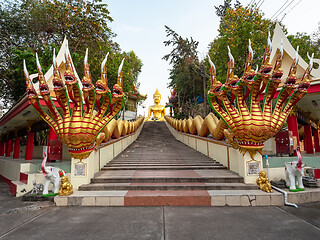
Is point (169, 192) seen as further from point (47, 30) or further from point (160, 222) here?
point (47, 30)

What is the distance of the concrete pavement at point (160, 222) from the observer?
3.20 meters

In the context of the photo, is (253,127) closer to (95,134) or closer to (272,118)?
(272,118)

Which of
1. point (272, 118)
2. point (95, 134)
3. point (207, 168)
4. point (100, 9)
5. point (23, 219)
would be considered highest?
point (100, 9)

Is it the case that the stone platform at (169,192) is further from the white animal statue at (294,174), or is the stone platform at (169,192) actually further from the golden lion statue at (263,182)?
the white animal statue at (294,174)

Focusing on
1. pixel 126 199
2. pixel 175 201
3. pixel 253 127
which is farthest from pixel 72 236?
pixel 253 127

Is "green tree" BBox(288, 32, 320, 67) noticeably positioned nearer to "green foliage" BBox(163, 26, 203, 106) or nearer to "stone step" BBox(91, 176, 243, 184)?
"green foliage" BBox(163, 26, 203, 106)

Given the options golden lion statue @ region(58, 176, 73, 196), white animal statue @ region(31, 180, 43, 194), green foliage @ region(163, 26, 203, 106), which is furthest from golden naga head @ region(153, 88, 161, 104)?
golden lion statue @ region(58, 176, 73, 196)

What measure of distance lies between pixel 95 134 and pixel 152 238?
3504mm

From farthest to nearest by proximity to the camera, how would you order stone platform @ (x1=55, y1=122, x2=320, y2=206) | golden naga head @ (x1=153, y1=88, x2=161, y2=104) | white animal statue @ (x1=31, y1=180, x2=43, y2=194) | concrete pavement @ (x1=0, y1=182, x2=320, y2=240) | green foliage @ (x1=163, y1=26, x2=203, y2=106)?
golden naga head @ (x1=153, y1=88, x2=161, y2=104)
green foliage @ (x1=163, y1=26, x2=203, y2=106)
white animal statue @ (x1=31, y1=180, x2=43, y2=194)
stone platform @ (x1=55, y1=122, x2=320, y2=206)
concrete pavement @ (x1=0, y1=182, x2=320, y2=240)

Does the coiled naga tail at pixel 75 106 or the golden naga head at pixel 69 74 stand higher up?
the golden naga head at pixel 69 74

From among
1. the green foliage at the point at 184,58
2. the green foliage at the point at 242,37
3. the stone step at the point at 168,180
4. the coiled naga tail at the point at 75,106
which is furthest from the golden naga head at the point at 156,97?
the stone step at the point at 168,180

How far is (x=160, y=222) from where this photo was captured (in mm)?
3693

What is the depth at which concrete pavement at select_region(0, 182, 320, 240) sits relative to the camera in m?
3.20

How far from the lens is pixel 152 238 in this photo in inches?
121
